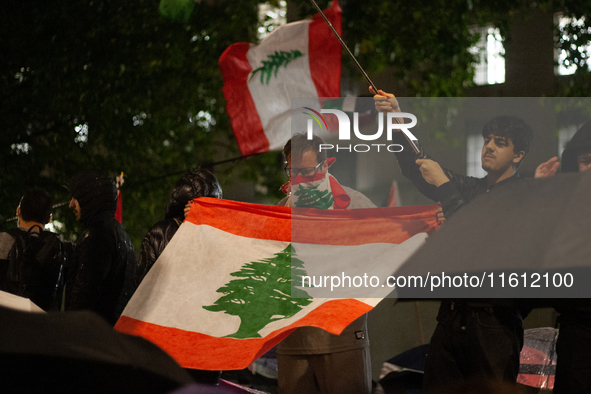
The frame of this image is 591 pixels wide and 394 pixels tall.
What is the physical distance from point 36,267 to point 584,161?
3.78 meters

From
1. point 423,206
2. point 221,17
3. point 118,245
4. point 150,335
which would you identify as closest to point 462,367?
point 423,206

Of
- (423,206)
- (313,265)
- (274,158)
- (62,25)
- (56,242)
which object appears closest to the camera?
(423,206)

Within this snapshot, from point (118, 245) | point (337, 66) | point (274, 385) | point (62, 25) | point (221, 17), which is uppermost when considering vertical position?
point (221, 17)

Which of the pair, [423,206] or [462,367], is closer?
[462,367]

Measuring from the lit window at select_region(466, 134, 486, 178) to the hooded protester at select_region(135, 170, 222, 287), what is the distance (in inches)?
70.6

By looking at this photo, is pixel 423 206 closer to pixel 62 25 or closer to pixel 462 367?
pixel 462 367

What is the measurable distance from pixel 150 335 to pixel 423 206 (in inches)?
64.2

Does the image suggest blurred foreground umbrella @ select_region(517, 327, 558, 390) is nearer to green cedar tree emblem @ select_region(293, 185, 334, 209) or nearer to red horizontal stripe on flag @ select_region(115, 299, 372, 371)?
red horizontal stripe on flag @ select_region(115, 299, 372, 371)

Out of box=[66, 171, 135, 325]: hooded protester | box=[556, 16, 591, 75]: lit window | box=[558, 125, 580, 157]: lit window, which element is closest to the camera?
box=[558, 125, 580, 157]: lit window

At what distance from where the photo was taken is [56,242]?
4672mm

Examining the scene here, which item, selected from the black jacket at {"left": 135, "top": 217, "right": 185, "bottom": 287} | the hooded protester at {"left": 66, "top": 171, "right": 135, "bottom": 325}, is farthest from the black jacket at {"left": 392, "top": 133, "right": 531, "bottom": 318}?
the hooded protester at {"left": 66, "top": 171, "right": 135, "bottom": 325}

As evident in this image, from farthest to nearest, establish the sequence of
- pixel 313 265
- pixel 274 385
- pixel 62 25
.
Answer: pixel 62 25 < pixel 274 385 < pixel 313 265

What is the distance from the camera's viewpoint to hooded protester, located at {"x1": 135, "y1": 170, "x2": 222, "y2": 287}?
382cm

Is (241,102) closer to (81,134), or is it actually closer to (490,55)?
(81,134)
